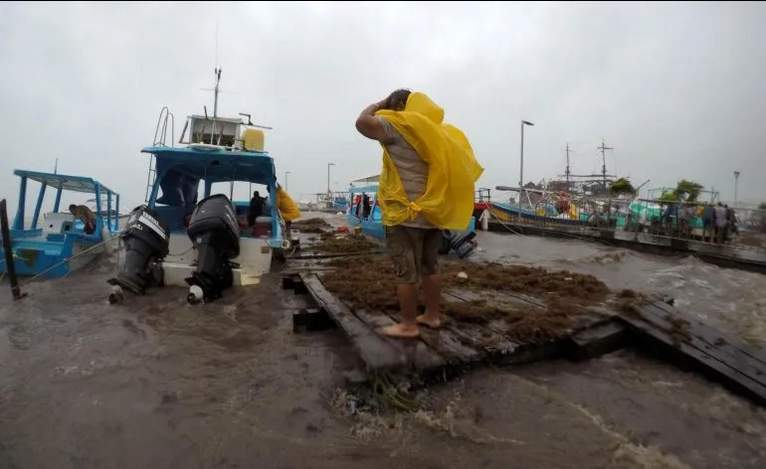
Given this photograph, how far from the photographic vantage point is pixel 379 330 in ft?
11.0

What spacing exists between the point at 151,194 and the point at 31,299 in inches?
98.0

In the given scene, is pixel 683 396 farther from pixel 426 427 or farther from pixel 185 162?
pixel 185 162

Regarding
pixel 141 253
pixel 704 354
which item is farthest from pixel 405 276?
pixel 141 253

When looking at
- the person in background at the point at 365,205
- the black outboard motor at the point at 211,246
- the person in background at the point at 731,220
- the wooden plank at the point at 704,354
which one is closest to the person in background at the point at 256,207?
the black outboard motor at the point at 211,246

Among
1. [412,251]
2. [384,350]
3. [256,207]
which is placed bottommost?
[384,350]

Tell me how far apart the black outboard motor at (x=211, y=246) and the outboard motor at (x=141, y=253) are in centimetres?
71

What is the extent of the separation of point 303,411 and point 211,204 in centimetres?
438

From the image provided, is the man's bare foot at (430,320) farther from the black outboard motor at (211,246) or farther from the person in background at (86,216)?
the person in background at (86,216)

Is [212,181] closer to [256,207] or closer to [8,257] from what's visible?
[256,207]

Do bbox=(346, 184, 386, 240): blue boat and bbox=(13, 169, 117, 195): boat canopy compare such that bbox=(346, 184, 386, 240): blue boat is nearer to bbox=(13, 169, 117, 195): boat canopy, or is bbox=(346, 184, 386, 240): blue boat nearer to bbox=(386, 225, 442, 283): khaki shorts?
bbox=(386, 225, 442, 283): khaki shorts

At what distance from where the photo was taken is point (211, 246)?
19.4 feet

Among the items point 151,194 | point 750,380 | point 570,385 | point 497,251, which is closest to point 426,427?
point 570,385

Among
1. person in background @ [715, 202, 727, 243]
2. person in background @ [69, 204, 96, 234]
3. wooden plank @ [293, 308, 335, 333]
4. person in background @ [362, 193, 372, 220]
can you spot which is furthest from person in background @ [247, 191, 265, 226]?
person in background @ [715, 202, 727, 243]

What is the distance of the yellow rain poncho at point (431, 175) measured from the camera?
123 inches
